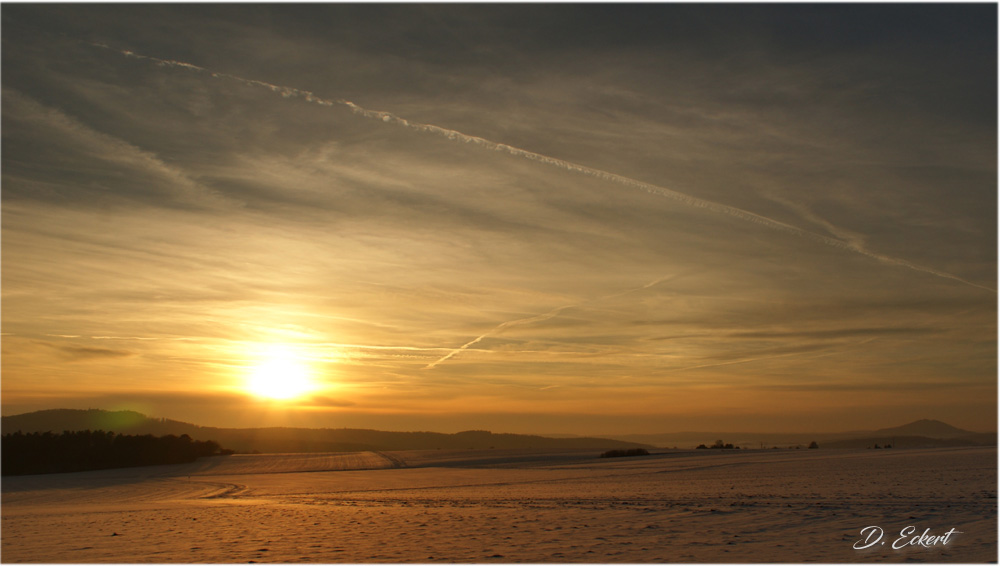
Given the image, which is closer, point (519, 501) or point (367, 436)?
point (519, 501)

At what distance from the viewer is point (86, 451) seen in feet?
196

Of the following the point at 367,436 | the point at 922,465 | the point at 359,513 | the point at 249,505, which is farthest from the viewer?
the point at 367,436

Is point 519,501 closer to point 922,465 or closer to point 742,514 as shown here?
point 742,514

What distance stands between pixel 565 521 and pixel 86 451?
5865 centimetres

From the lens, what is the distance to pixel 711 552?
38.9 ft

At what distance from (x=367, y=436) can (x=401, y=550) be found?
583 ft

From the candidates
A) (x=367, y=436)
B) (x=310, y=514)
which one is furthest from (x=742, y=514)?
(x=367, y=436)

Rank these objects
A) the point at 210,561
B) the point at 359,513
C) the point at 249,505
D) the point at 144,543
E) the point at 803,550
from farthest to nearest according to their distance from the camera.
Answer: the point at 249,505 → the point at 359,513 → the point at 144,543 → the point at 210,561 → the point at 803,550
